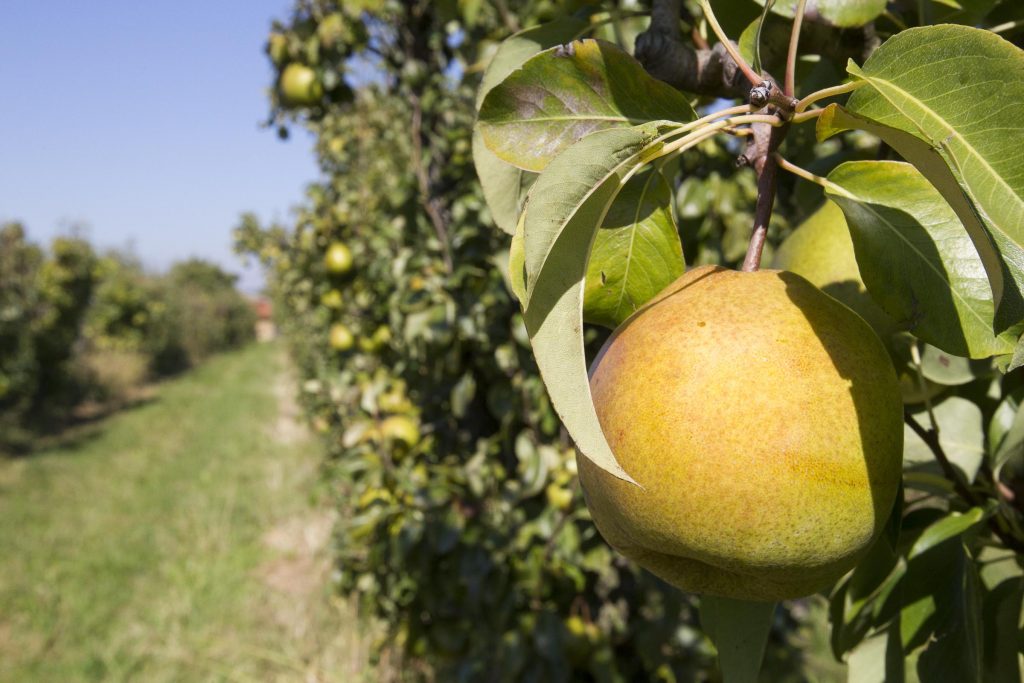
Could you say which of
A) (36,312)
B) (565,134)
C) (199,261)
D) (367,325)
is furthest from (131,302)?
(565,134)

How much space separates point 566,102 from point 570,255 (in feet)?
0.55

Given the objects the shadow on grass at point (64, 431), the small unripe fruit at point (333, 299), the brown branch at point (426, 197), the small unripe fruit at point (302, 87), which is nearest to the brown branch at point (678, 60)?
Result: the brown branch at point (426, 197)

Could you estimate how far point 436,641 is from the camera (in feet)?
7.95

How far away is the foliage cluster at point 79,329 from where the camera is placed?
420 inches

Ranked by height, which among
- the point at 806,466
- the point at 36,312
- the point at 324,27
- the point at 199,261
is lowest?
the point at 199,261

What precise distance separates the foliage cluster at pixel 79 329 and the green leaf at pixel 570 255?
11484 mm

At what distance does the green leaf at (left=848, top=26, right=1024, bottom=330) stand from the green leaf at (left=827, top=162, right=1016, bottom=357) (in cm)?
8

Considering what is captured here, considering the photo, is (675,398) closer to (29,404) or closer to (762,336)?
(762,336)

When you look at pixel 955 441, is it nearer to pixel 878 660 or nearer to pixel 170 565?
pixel 878 660

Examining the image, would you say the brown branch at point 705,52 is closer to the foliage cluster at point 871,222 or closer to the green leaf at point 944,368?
the foliage cluster at point 871,222

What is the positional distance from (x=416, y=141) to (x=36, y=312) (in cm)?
1183

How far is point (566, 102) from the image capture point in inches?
21.8

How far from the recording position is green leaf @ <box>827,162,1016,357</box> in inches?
19.0

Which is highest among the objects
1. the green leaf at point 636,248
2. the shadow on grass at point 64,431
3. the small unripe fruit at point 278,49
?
the small unripe fruit at point 278,49
